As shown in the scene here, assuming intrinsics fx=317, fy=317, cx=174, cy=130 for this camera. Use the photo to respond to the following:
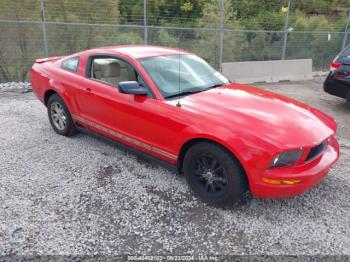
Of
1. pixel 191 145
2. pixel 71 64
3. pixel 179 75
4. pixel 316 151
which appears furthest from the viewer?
pixel 71 64

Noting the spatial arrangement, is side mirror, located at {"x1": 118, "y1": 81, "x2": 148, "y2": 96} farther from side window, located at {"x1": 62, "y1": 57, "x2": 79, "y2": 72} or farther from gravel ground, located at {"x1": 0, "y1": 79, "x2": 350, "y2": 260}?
side window, located at {"x1": 62, "y1": 57, "x2": 79, "y2": 72}

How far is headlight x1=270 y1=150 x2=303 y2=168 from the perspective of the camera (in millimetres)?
2816

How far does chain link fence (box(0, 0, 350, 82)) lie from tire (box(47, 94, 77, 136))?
13.8 ft

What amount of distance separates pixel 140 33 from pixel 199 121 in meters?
7.40

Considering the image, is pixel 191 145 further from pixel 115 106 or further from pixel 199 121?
pixel 115 106

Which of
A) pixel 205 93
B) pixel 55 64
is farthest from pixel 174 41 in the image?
pixel 205 93

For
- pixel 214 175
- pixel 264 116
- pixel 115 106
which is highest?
pixel 264 116

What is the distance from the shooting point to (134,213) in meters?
3.15

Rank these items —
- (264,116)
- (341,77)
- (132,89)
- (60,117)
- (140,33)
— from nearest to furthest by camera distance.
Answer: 1. (264,116)
2. (132,89)
3. (60,117)
4. (341,77)
5. (140,33)

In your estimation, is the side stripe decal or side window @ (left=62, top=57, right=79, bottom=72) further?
side window @ (left=62, top=57, right=79, bottom=72)

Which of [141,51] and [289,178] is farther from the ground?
[141,51]

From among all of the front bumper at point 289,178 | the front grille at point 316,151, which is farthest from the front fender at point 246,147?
the front grille at point 316,151

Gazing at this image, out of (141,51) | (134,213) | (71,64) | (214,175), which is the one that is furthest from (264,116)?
(71,64)

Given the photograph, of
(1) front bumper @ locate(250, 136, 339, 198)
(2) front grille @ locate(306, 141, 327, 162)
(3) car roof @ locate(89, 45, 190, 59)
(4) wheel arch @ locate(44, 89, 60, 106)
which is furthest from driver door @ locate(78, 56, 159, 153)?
(2) front grille @ locate(306, 141, 327, 162)
